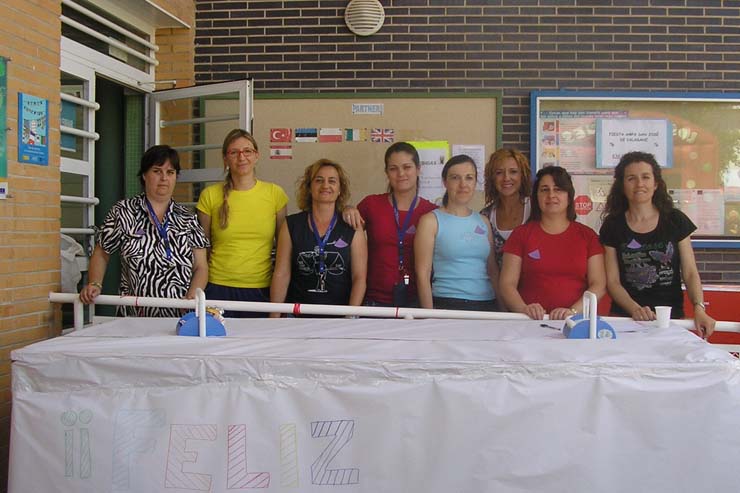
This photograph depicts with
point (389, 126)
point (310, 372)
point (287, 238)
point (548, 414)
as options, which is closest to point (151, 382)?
point (310, 372)

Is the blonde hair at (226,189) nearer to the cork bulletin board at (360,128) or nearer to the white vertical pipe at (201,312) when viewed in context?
the white vertical pipe at (201,312)

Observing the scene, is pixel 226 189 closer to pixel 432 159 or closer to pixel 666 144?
pixel 432 159

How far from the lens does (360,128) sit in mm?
5996

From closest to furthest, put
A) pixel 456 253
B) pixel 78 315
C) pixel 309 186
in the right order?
pixel 78 315 < pixel 456 253 < pixel 309 186

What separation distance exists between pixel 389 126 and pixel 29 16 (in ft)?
10.0

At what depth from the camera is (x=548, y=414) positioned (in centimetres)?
215

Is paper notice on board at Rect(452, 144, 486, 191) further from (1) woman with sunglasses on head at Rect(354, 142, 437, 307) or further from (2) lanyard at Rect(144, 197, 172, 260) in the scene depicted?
(2) lanyard at Rect(144, 197, 172, 260)

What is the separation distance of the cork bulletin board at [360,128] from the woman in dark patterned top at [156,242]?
230 cm

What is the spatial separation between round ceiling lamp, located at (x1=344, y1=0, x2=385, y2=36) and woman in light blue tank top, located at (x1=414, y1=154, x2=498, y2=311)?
2568 mm

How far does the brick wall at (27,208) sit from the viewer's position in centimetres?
337

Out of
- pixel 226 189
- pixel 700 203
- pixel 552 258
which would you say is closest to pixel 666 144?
pixel 700 203

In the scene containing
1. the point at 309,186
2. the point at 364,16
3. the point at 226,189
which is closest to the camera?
the point at 309,186

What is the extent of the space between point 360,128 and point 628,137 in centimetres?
219

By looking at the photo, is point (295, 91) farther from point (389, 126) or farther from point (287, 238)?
point (287, 238)
